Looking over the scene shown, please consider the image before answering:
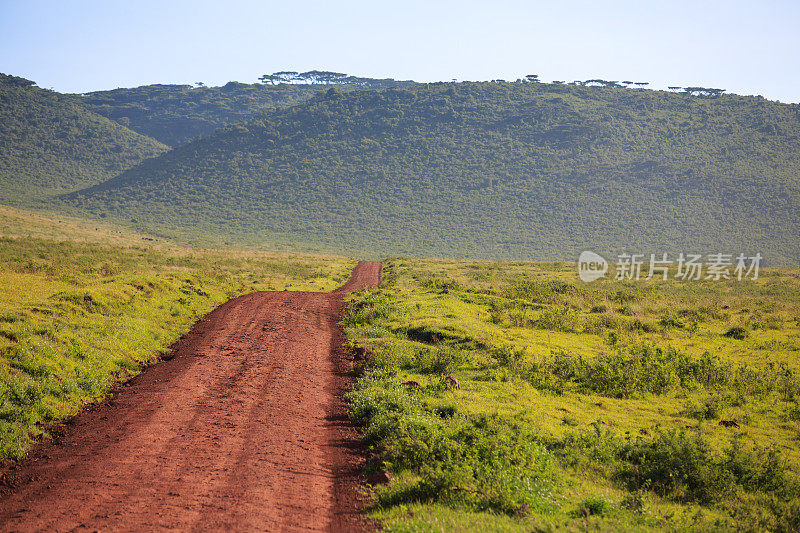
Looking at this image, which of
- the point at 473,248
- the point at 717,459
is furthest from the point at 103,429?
the point at 473,248

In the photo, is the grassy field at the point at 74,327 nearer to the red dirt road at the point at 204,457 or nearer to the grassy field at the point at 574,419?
the red dirt road at the point at 204,457

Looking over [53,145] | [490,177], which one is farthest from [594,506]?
[53,145]

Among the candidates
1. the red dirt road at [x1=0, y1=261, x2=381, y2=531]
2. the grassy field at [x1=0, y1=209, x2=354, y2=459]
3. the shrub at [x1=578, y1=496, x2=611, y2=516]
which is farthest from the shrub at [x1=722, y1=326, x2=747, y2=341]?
the grassy field at [x1=0, y1=209, x2=354, y2=459]

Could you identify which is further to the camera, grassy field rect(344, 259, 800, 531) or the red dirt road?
grassy field rect(344, 259, 800, 531)

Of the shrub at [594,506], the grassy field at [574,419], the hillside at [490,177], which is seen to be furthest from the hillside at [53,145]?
the shrub at [594,506]

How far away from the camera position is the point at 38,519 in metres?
7.01

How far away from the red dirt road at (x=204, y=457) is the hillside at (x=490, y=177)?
8614 cm

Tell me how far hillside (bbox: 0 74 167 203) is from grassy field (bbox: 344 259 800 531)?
417 ft

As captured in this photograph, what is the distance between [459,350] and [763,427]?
26.8 feet

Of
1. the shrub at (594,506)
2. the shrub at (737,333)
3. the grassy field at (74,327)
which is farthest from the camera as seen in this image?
the shrub at (737,333)

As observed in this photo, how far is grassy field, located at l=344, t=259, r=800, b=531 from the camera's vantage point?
7973 millimetres

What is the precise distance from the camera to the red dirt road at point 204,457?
722 centimetres

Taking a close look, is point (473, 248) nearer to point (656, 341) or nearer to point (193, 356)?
point (656, 341)

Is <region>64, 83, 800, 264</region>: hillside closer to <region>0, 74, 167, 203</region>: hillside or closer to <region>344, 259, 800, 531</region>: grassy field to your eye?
<region>0, 74, 167, 203</region>: hillside
